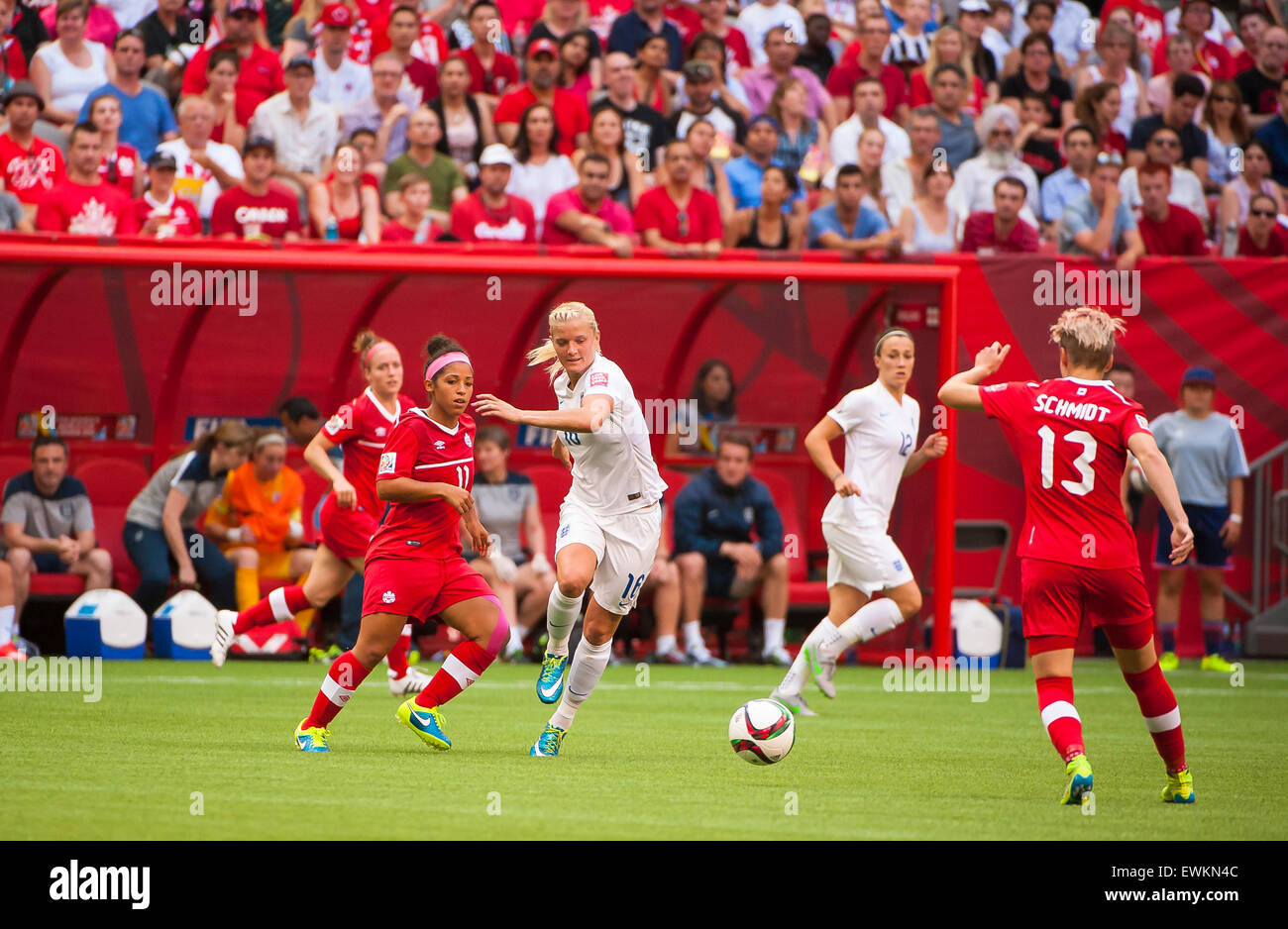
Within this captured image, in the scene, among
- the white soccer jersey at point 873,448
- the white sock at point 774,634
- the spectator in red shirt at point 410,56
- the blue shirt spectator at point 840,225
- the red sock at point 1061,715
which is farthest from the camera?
the spectator in red shirt at point 410,56

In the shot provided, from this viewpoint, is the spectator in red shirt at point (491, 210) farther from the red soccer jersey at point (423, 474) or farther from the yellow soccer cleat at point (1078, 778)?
the yellow soccer cleat at point (1078, 778)

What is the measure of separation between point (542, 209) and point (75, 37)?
4316 mm

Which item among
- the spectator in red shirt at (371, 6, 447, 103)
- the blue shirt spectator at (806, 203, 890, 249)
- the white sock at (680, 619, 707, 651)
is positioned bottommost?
the white sock at (680, 619, 707, 651)

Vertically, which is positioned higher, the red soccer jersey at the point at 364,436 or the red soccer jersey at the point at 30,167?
the red soccer jersey at the point at 30,167

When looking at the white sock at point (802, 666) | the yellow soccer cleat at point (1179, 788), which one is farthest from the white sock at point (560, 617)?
the yellow soccer cleat at point (1179, 788)

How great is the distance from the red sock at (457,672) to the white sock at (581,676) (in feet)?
1.26

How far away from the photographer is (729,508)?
523 inches

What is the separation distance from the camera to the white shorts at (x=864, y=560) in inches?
374

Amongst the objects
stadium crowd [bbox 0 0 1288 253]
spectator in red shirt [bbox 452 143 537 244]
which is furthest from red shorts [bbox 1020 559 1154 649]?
spectator in red shirt [bbox 452 143 537 244]

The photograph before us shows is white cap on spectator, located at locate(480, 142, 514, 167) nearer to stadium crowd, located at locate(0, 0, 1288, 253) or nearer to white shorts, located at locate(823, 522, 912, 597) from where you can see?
stadium crowd, located at locate(0, 0, 1288, 253)

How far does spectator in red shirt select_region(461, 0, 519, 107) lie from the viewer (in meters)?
15.4

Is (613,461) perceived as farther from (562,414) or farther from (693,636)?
(693,636)

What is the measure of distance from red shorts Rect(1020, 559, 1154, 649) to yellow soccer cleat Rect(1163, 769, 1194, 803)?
1.83 ft
